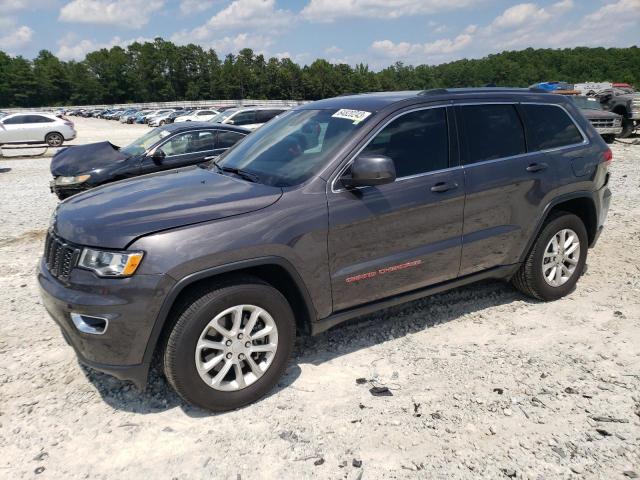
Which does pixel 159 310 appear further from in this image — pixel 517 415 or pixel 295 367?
pixel 517 415

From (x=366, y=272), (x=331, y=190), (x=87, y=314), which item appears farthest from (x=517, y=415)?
(x=87, y=314)

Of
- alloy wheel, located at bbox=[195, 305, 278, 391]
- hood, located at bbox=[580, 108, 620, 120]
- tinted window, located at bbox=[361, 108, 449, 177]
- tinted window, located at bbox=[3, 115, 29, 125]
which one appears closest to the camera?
alloy wheel, located at bbox=[195, 305, 278, 391]

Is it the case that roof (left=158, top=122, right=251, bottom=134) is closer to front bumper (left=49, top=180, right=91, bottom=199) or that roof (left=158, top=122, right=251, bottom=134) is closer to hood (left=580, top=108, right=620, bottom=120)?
front bumper (left=49, top=180, right=91, bottom=199)

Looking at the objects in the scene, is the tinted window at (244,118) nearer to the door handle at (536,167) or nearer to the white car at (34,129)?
the white car at (34,129)

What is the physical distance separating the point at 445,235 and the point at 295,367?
1.47m

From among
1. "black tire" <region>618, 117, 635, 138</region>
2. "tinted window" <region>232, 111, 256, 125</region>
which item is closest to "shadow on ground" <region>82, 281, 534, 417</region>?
"tinted window" <region>232, 111, 256, 125</region>

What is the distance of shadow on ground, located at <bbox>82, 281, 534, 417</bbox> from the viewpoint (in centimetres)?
334

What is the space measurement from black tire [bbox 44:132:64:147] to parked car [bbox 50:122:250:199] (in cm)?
1419

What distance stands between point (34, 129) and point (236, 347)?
891 inches

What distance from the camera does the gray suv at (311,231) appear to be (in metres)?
2.87

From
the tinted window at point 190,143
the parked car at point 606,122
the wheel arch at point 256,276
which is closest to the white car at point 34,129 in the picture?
the tinted window at point 190,143

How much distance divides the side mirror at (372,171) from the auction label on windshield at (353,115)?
0.45 metres

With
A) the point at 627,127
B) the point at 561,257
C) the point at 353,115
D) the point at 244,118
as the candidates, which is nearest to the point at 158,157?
the point at 353,115

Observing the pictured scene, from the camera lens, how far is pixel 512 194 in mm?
4164
